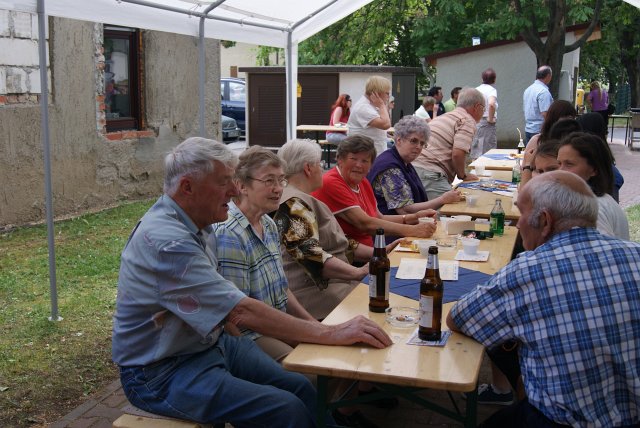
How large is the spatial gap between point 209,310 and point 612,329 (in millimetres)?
1353

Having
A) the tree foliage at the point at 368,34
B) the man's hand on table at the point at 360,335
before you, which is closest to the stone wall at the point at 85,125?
the man's hand on table at the point at 360,335

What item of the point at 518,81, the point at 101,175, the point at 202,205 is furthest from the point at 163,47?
the point at 518,81

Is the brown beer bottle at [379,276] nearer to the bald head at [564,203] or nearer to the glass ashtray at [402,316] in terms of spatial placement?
the glass ashtray at [402,316]

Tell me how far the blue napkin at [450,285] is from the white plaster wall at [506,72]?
50.5 feet

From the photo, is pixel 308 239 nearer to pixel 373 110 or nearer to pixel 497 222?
pixel 497 222

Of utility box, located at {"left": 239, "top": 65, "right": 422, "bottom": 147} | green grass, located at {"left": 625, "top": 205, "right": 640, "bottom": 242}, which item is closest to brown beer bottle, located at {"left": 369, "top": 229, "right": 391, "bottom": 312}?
green grass, located at {"left": 625, "top": 205, "right": 640, "bottom": 242}

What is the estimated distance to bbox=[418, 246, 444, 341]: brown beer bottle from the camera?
111 inches

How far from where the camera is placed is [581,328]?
2418mm

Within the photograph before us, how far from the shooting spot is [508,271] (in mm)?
2570

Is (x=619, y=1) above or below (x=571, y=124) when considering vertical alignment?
above

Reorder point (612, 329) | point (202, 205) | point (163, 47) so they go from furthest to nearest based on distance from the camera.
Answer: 1. point (163, 47)
2. point (202, 205)
3. point (612, 329)

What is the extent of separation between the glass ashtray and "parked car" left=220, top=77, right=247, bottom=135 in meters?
19.1

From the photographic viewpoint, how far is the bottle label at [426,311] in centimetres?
280

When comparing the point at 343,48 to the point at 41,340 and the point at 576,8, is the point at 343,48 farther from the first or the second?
the point at 41,340
